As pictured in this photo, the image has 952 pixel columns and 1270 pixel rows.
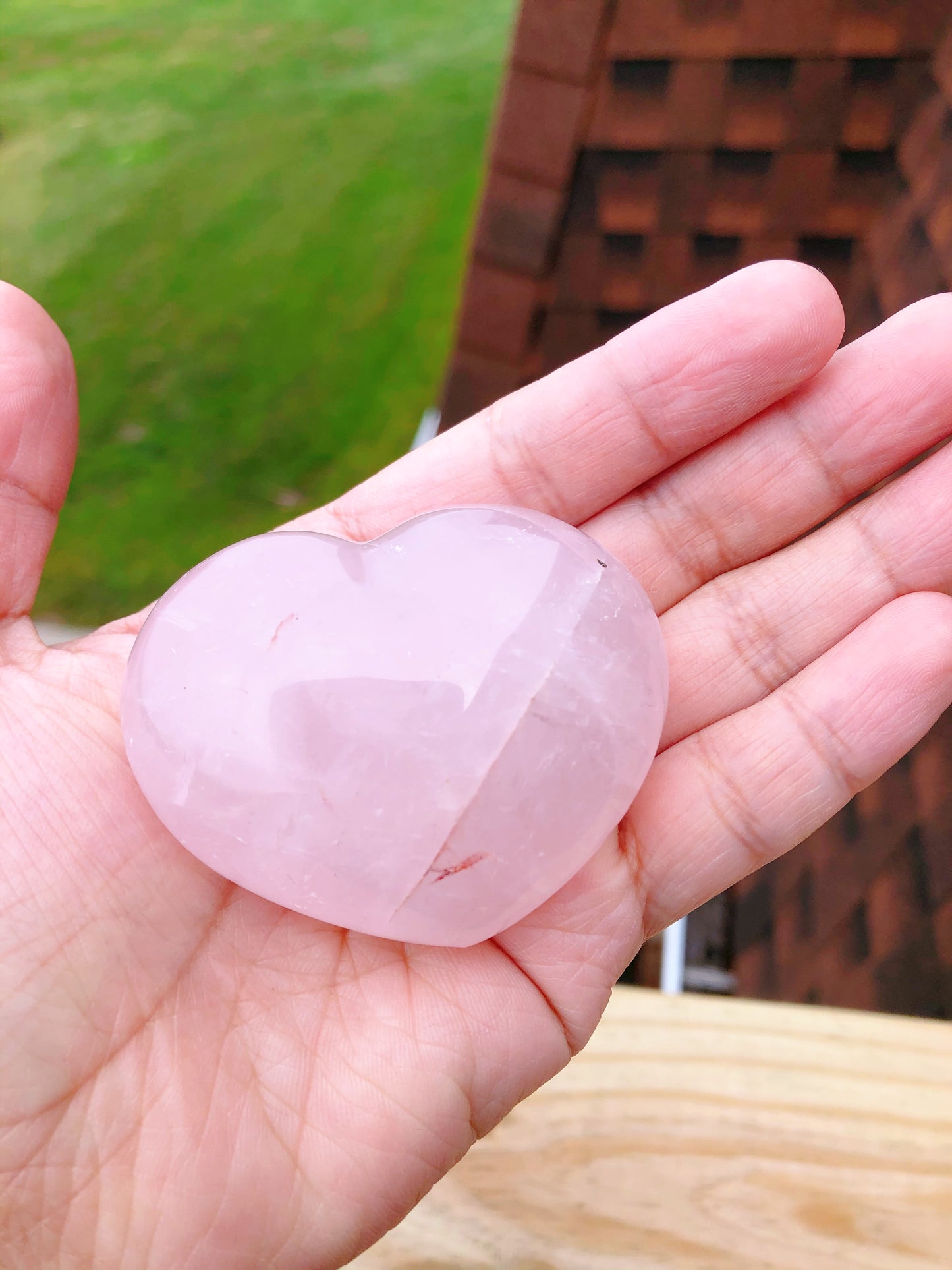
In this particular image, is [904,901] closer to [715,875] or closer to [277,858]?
[715,875]

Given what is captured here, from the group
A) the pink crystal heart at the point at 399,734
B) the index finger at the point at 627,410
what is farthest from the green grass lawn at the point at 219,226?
the pink crystal heart at the point at 399,734

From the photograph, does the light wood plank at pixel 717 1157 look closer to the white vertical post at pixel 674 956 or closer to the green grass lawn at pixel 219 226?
the white vertical post at pixel 674 956

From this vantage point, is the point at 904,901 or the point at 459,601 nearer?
the point at 459,601

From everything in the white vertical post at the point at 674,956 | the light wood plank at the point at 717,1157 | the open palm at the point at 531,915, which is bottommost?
the white vertical post at the point at 674,956

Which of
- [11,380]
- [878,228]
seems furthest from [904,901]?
[11,380]

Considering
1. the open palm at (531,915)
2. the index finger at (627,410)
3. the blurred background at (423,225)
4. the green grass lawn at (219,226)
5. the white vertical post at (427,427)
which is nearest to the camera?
the open palm at (531,915)

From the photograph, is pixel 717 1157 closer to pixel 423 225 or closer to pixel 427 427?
pixel 427 427

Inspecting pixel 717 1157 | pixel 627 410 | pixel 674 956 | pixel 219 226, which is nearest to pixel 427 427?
pixel 219 226
